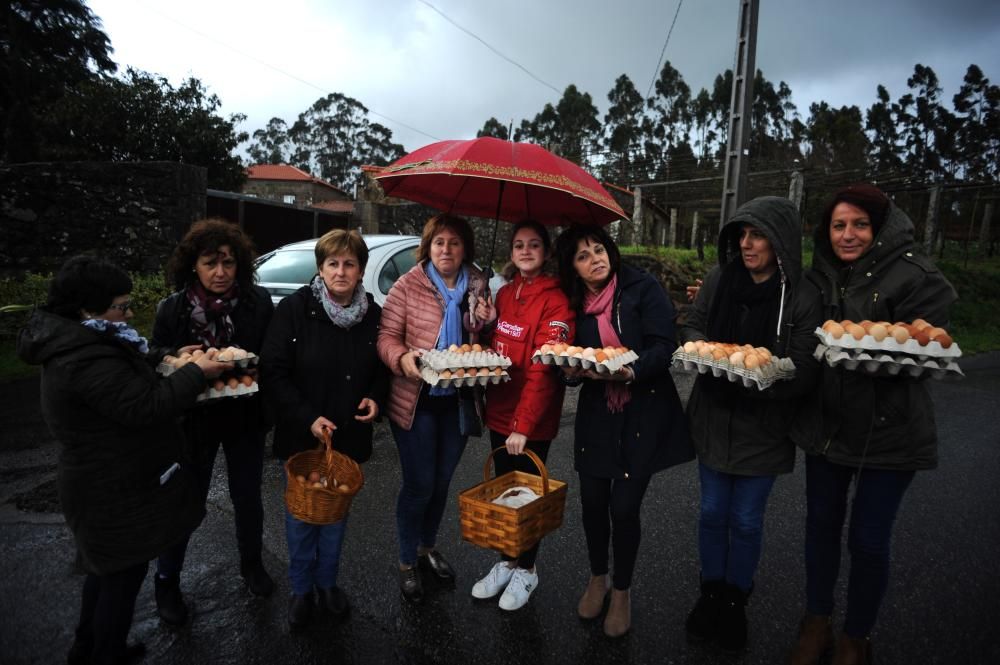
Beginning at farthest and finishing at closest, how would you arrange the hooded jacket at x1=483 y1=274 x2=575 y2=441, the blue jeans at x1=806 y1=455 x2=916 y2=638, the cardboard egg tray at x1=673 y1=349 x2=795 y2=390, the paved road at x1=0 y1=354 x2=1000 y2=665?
the hooded jacket at x1=483 y1=274 x2=575 y2=441, the paved road at x1=0 y1=354 x2=1000 y2=665, the blue jeans at x1=806 y1=455 x2=916 y2=638, the cardboard egg tray at x1=673 y1=349 x2=795 y2=390

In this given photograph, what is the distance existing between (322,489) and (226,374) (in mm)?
716

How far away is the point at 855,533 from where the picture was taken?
96.1 inches

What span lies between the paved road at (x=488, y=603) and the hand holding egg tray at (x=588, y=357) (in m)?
1.33

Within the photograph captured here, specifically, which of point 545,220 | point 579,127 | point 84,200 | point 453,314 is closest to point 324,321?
point 453,314

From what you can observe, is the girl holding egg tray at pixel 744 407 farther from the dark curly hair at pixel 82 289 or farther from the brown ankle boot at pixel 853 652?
the dark curly hair at pixel 82 289

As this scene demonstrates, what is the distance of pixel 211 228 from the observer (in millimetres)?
2812

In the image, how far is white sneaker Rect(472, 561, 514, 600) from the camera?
2977mm

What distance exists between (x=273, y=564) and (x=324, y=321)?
154cm

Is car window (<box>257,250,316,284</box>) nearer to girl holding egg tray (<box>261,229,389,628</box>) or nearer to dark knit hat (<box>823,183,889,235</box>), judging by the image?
girl holding egg tray (<box>261,229,389,628</box>)

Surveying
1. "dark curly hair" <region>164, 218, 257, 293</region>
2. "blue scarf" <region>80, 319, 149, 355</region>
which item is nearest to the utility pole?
"dark curly hair" <region>164, 218, 257, 293</region>

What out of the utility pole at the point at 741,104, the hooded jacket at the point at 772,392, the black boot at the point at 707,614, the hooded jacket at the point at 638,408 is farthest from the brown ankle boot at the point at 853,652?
the utility pole at the point at 741,104

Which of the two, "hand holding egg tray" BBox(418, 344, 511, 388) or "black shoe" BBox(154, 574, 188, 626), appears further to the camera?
"black shoe" BBox(154, 574, 188, 626)

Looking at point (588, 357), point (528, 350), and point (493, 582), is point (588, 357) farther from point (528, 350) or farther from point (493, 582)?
point (493, 582)

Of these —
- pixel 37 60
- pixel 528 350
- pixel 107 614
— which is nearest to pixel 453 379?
pixel 528 350
